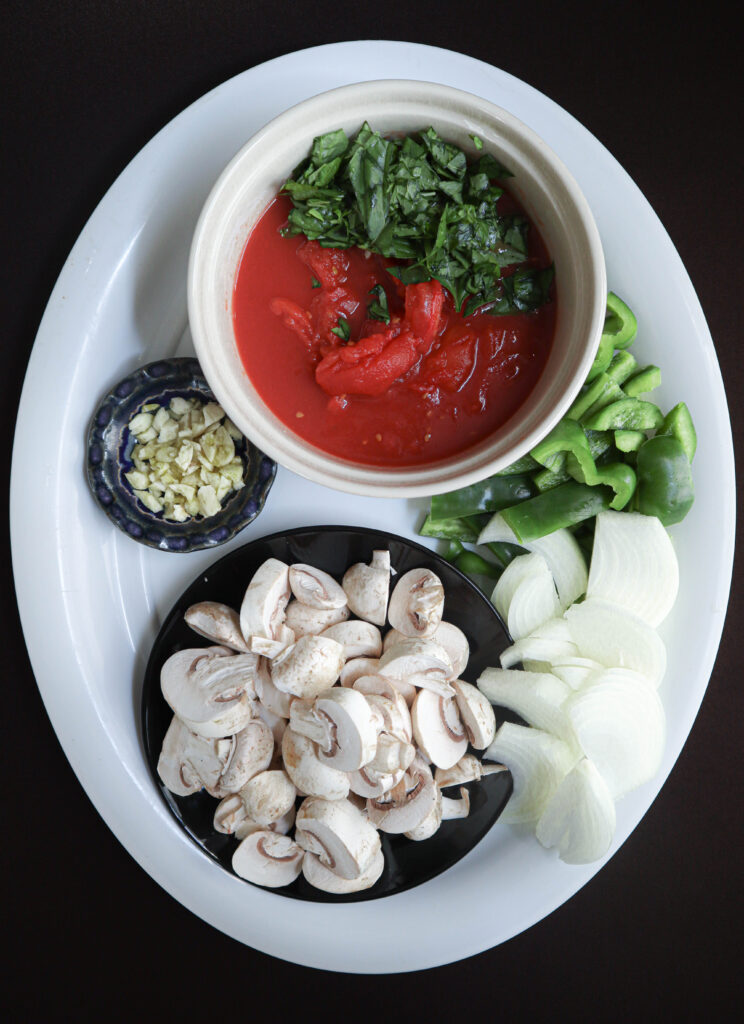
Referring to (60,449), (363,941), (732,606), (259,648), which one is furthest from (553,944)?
(60,449)

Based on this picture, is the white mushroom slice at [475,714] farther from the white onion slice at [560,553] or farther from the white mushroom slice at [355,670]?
the white onion slice at [560,553]

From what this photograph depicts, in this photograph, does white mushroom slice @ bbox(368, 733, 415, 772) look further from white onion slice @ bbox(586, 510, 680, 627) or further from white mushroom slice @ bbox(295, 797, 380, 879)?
white onion slice @ bbox(586, 510, 680, 627)

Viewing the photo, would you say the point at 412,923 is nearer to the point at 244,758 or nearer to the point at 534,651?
the point at 244,758

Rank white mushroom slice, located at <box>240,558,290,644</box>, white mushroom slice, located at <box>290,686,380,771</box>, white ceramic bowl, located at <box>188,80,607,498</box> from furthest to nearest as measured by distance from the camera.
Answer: white mushroom slice, located at <box>240,558,290,644</box> < white mushroom slice, located at <box>290,686,380,771</box> < white ceramic bowl, located at <box>188,80,607,498</box>

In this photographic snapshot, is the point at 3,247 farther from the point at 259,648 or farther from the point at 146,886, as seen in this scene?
the point at 146,886

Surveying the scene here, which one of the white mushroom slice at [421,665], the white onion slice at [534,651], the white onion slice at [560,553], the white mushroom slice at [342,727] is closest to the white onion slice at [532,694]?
the white onion slice at [534,651]

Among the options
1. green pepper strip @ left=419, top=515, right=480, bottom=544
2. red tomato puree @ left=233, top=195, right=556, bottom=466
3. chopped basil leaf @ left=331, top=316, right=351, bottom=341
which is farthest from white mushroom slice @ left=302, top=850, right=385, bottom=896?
chopped basil leaf @ left=331, top=316, right=351, bottom=341
